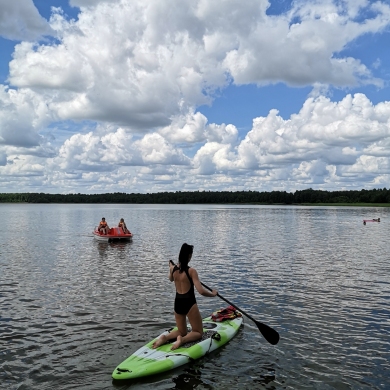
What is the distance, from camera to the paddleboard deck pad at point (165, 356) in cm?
905

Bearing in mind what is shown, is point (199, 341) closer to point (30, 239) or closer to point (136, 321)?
point (136, 321)

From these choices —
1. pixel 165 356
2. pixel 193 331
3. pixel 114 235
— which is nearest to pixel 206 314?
pixel 193 331

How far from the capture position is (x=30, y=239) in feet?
125

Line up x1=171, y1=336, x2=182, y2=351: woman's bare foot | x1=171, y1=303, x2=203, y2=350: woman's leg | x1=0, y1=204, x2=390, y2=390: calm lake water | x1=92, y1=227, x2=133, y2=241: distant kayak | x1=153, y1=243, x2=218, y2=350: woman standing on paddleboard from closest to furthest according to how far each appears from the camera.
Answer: x1=0, y1=204, x2=390, y2=390: calm lake water, x1=153, y1=243, x2=218, y2=350: woman standing on paddleboard, x1=171, y1=336, x2=182, y2=351: woman's bare foot, x1=171, y1=303, x2=203, y2=350: woman's leg, x1=92, y1=227, x2=133, y2=241: distant kayak

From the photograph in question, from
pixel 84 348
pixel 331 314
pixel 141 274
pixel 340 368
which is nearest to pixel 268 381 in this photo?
pixel 340 368

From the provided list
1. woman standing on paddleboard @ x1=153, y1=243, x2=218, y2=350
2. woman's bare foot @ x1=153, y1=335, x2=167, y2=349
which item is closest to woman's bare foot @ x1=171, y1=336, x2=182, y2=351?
woman standing on paddleboard @ x1=153, y1=243, x2=218, y2=350

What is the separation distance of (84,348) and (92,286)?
7700 millimetres

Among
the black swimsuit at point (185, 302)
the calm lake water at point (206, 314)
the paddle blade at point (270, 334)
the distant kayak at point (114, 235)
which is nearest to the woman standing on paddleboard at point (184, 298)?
the black swimsuit at point (185, 302)

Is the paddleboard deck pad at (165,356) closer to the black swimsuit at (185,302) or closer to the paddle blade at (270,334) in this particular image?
the black swimsuit at (185,302)

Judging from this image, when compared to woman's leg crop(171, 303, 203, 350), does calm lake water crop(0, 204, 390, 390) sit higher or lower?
lower

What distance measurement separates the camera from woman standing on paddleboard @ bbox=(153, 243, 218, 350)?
9805 millimetres

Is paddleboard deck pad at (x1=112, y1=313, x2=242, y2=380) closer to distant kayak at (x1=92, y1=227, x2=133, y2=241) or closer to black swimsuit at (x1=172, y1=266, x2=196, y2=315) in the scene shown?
black swimsuit at (x1=172, y1=266, x2=196, y2=315)

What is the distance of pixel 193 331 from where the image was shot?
1053cm

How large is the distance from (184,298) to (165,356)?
1379 mm
